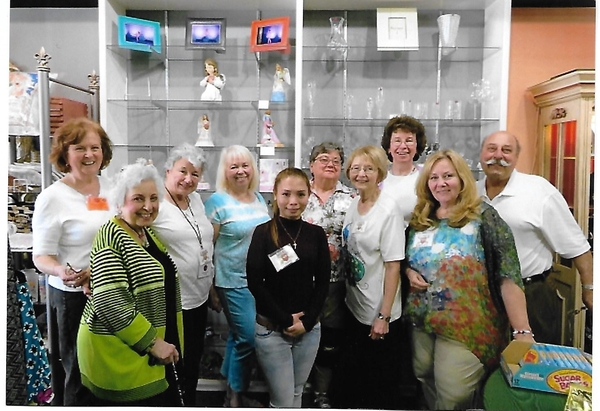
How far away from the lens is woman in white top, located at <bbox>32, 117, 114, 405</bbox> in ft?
6.06

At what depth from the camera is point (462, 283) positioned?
183 cm

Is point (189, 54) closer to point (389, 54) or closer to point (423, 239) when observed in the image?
point (389, 54)

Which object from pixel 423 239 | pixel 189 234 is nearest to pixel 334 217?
pixel 423 239

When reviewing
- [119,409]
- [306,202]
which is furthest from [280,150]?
[119,409]

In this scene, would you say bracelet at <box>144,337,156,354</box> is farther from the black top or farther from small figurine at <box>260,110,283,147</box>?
small figurine at <box>260,110,283,147</box>

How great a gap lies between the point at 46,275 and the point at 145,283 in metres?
0.43

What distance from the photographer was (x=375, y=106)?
1.91m

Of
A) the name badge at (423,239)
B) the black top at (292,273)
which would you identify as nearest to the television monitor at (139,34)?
the black top at (292,273)

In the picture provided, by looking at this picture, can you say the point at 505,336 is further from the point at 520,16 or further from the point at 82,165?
the point at 82,165

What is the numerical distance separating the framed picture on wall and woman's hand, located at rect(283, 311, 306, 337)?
1.09 m

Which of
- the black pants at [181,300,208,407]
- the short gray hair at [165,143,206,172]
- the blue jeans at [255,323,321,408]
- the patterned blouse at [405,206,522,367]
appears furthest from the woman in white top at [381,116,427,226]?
the black pants at [181,300,208,407]

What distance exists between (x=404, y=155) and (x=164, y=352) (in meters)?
1.20

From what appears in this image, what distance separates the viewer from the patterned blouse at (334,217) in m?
1.86

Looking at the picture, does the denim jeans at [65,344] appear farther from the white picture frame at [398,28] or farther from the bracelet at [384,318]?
the white picture frame at [398,28]
